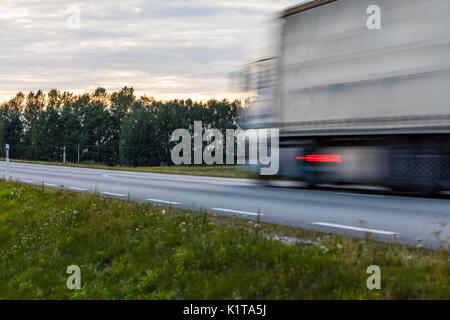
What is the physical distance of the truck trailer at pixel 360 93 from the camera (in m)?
11.7

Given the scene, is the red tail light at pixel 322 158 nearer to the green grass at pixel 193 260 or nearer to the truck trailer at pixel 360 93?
the truck trailer at pixel 360 93

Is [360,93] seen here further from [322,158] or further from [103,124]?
[103,124]

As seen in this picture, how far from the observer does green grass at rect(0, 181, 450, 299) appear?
16.3 ft

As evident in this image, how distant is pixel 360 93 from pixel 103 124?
92.4 metres

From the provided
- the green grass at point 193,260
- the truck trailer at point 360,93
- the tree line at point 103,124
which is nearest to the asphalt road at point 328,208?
the truck trailer at point 360,93

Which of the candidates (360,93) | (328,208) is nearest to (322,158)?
(360,93)

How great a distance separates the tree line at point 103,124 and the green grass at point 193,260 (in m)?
79.7

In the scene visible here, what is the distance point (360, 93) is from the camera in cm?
1306

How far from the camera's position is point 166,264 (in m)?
6.28

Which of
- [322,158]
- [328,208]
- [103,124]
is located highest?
[103,124]

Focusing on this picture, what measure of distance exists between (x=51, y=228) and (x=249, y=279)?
487cm

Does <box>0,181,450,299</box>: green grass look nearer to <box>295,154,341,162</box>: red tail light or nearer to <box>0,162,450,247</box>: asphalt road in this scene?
<box>0,162,450,247</box>: asphalt road

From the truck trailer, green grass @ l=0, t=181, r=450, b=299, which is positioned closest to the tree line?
the truck trailer
